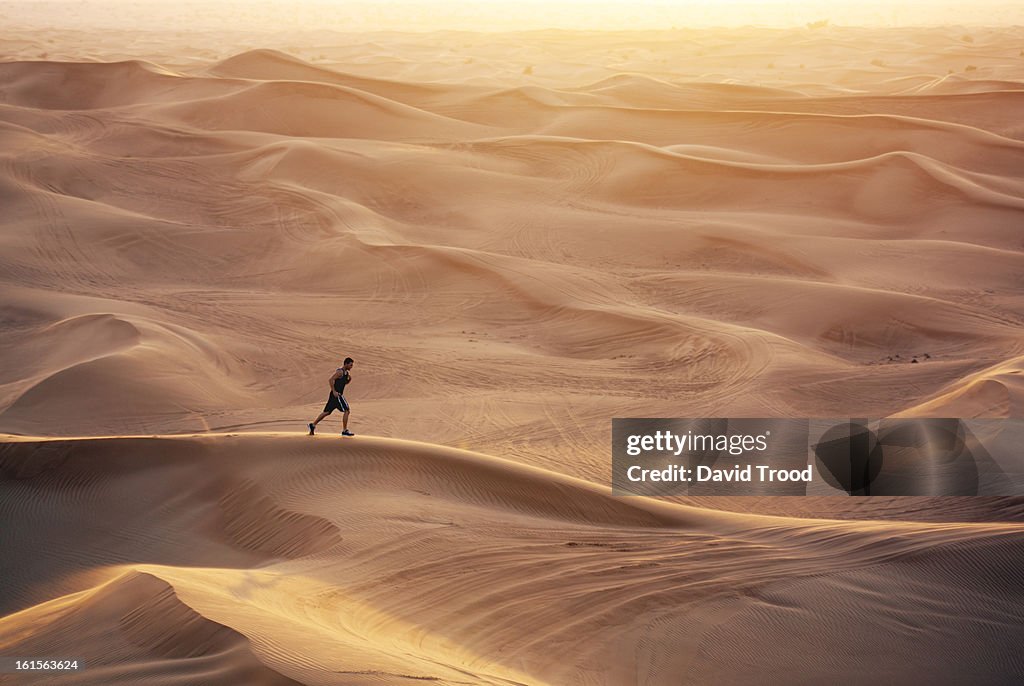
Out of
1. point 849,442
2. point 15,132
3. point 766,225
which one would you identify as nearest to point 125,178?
point 15,132

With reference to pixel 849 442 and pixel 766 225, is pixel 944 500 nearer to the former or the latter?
pixel 849 442
